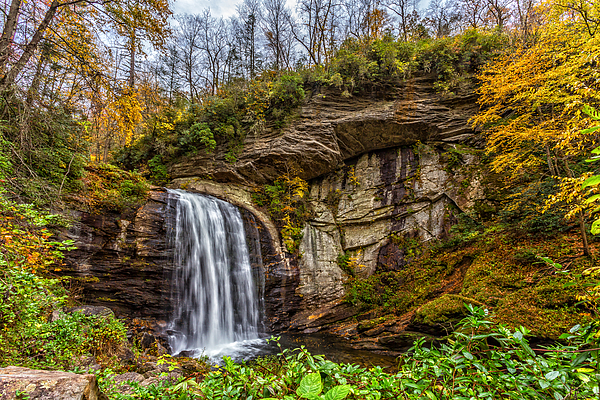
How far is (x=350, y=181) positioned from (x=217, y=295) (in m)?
8.16

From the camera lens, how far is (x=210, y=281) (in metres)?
8.94

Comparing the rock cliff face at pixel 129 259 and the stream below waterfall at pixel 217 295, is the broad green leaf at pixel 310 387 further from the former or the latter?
the rock cliff face at pixel 129 259

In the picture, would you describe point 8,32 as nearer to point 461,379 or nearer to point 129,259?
point 129,259

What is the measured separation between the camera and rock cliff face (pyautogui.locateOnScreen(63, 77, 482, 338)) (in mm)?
10555

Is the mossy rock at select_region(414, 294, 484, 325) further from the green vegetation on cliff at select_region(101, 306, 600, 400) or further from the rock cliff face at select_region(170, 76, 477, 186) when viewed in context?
the rock cliff face at select_region(170, 76, 477, 186)

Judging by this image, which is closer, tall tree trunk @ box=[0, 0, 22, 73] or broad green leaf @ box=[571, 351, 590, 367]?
broad green leaf @ box=[571, 351, 590, 367]

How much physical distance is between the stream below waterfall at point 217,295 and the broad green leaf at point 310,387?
6.67 metres

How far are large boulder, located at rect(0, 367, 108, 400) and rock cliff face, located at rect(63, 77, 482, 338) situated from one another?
28.9 feet

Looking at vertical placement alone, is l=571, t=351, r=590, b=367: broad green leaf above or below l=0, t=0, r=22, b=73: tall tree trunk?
below

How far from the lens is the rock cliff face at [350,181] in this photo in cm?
1055

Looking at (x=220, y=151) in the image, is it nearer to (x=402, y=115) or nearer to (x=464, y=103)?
(x=402, y=115)

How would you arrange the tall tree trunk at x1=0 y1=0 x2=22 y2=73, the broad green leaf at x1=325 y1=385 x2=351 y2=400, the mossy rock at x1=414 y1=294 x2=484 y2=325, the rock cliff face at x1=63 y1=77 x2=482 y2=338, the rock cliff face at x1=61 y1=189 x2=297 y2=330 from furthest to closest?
the rock cliff face at x1=63 y1=77 x2=482 y2=338
the rock cliff face at x1=61 y1=189 x2=297 y2=330
the mossy rock at x1=414 y1=294 x2=484 y2=325
the tall tree trunk at x1=0 y1=0 x2=22 y2=73
the broad green leaf at x1=325 y1=385 x2=351 y2=400

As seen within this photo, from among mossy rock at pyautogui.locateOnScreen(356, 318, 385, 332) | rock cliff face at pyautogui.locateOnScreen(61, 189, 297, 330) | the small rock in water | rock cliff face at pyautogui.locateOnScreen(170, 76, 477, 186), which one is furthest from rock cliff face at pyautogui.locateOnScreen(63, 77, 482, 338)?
the small rock in water

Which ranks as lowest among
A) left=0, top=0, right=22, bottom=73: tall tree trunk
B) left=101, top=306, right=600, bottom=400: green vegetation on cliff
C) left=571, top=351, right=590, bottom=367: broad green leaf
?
left=101, top=306, right=600, bottom=400: green vegetation on cliff
